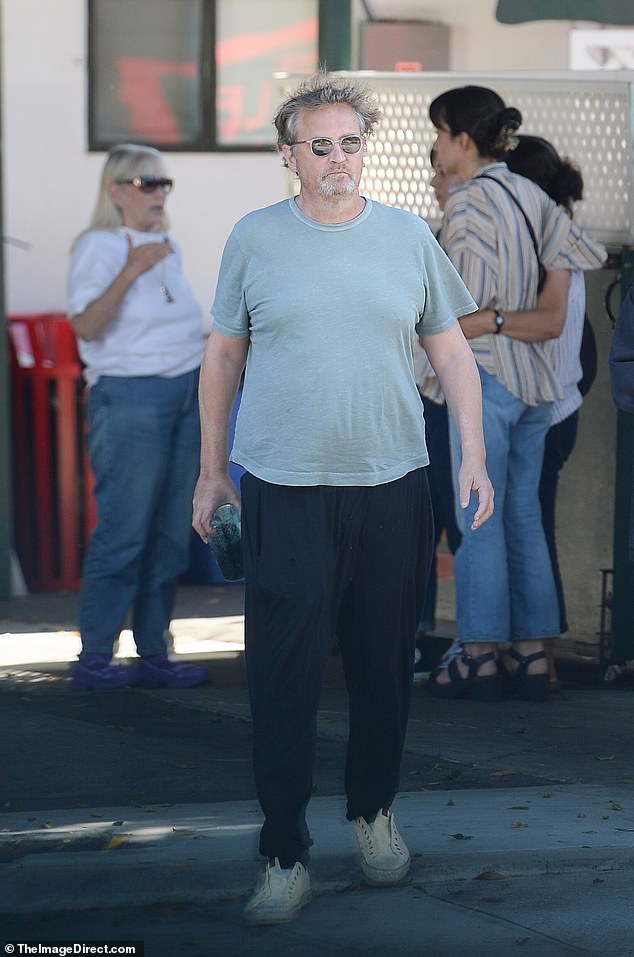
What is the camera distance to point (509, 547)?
6.48 meters

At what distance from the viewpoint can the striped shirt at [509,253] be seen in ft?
20.1

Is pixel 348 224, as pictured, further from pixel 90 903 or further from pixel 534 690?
pixel 534 690

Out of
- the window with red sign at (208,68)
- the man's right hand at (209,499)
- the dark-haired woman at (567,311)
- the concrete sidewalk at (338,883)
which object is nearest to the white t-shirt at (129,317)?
the dark-haired woman at (567,311)

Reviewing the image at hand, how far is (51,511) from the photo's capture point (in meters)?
8.77

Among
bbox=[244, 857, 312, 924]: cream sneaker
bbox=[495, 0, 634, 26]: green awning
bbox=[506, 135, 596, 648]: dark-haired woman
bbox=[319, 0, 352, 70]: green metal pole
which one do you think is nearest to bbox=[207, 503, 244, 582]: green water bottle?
bbox=[244, 857, 312, 924]: cream sneaker

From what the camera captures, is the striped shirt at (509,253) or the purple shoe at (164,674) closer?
the striped shirt at (509,253)

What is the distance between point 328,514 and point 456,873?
1034 millimetres

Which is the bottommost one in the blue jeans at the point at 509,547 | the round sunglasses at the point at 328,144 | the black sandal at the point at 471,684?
the black sandal at the point at 471,684

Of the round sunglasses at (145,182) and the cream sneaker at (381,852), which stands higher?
the round sunglasses at (145,182)

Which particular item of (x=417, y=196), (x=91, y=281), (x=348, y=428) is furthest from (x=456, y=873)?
(x=417, y=196)

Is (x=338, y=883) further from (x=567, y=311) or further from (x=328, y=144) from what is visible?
(x=567, y=311)

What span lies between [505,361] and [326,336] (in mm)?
2261

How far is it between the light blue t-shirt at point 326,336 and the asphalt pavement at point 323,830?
41.6 inches

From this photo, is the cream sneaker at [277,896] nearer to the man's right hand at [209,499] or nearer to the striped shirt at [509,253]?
the man's right hand at [209,499]
